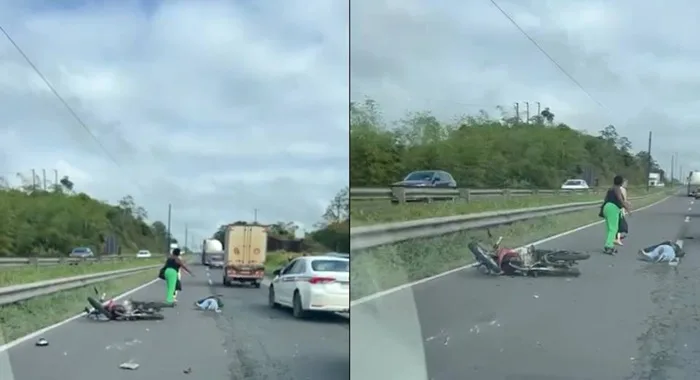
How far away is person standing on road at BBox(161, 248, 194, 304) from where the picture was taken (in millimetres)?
4574

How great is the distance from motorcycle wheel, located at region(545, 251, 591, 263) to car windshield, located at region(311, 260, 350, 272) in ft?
3.05

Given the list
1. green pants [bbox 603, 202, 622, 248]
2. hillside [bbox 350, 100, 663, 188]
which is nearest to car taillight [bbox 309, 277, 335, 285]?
hillside [bbox 350, 100, 663, 188]

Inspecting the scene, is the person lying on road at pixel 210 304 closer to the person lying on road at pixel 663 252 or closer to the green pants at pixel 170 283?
the green pants at pixel 170 283

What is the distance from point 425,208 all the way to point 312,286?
759 mm

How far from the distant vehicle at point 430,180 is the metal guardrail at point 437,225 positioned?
0.16 metres

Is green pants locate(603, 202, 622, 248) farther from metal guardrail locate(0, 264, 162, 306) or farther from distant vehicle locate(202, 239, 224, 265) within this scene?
metal guardrail locate(0, 264, 162, 306)

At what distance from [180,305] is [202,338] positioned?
0.71 ft

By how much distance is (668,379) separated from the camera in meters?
3.70

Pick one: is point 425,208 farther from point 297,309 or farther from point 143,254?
point 143,254

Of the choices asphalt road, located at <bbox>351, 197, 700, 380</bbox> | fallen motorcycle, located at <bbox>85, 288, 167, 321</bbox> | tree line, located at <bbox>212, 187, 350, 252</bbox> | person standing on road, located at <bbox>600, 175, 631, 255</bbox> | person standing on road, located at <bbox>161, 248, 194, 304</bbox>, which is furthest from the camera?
person standing on road, located at <bbox>161, 248, 194, 304</bbox>

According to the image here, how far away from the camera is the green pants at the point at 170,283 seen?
15.0 ft

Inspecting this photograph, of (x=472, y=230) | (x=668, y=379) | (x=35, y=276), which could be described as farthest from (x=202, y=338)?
(x=668, y=379)

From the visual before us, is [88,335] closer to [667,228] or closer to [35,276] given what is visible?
[35,276]

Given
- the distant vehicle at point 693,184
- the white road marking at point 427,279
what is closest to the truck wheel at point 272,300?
the white road marking at point 427,279
